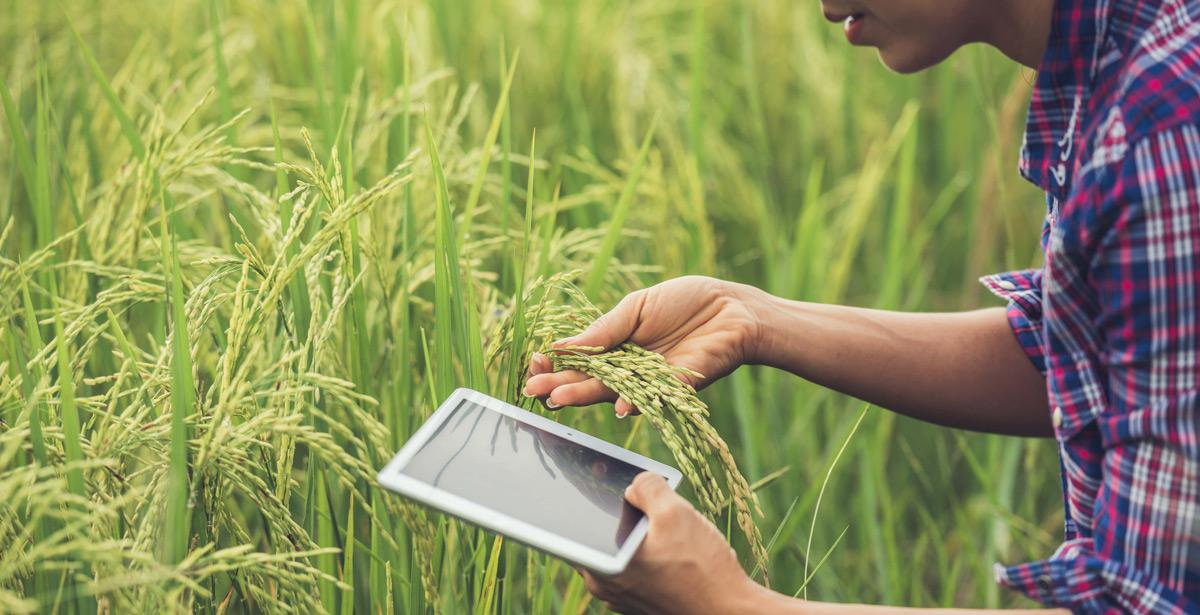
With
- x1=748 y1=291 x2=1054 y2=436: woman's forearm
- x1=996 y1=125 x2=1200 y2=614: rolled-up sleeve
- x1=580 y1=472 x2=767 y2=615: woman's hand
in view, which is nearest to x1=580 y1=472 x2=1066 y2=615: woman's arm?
x1=580 y1=472 x2=767 y2=615: woman's hand

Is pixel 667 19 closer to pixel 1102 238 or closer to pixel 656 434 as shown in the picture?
pixel 656 434

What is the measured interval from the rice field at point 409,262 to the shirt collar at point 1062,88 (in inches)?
18.4

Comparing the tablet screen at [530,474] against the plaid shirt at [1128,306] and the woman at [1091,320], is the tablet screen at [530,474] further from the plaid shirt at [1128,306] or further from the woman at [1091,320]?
the plaid shirt at [1128,306]

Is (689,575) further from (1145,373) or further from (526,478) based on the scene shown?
(1145,373)

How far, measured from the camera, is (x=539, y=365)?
1.54 meters

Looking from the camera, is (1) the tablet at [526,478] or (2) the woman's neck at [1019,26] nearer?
(1) the tablet at [526,478]

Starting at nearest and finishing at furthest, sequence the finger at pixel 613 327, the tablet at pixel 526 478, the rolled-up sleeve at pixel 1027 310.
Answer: the tablet at pixel 526 478 < the finger at pixel 613 327 < the rolled-up sleeve at pixel 1027 310

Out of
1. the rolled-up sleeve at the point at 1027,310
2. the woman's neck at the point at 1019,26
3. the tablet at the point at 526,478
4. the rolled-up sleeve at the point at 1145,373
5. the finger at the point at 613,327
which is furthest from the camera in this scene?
the rolled-up sleeve at the point at 1027,310

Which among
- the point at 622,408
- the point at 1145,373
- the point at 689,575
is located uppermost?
the point at 1145,373

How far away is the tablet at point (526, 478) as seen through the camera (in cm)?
127

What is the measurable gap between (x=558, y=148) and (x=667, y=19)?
130 centimetres

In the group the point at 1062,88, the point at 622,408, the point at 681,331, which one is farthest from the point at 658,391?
the point at 1062,88

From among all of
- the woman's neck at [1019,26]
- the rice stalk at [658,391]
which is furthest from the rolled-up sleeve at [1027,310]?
the rice stalk at [658,391]

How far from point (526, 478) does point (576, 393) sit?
16cm
